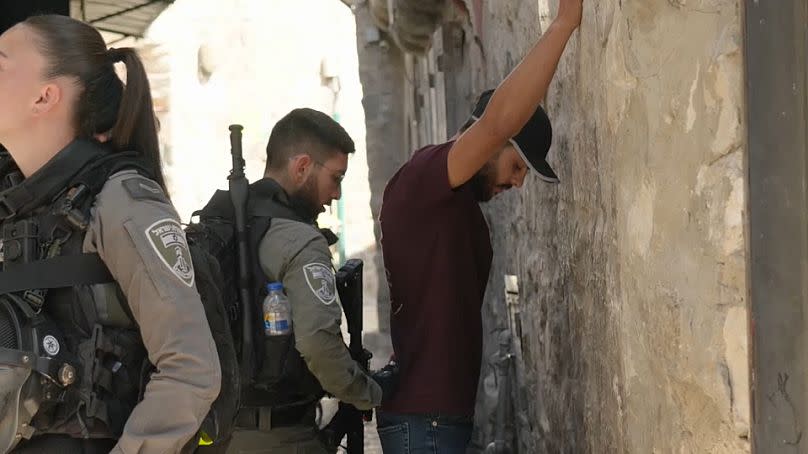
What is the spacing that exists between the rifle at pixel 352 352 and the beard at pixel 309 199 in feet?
0.64

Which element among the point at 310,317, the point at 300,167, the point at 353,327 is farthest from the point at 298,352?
the point at 300,167

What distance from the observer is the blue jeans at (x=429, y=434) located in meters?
3.04

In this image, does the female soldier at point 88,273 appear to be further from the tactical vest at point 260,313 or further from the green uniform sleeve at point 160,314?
the tactical vest at point 260,313

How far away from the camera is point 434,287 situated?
3035mm

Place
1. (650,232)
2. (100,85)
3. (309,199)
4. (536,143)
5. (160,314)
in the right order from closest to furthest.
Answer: (160,314) → (100,85) → (650,232) → (536,143) → (309,199)

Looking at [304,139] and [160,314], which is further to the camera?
[304,139]

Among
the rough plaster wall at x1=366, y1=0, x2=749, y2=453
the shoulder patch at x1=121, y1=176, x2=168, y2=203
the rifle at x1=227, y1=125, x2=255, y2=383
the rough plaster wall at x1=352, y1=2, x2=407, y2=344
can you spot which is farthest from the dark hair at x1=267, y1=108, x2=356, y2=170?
the rough plaster wall at x1=352, y1=2, x2=407, y2=344

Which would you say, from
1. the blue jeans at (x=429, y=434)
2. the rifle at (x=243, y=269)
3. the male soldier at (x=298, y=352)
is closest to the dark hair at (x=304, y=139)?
the male soldier at (x=298, y=352)

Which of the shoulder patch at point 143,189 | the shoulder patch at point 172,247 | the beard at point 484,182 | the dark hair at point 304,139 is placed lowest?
the shoulder patch at point 172,247

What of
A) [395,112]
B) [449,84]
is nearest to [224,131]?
[395,112]

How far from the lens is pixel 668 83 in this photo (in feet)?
7.19

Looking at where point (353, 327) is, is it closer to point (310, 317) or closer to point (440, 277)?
point (310, 317)

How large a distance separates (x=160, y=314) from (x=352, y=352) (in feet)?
5.09

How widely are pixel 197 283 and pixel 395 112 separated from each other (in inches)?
387
